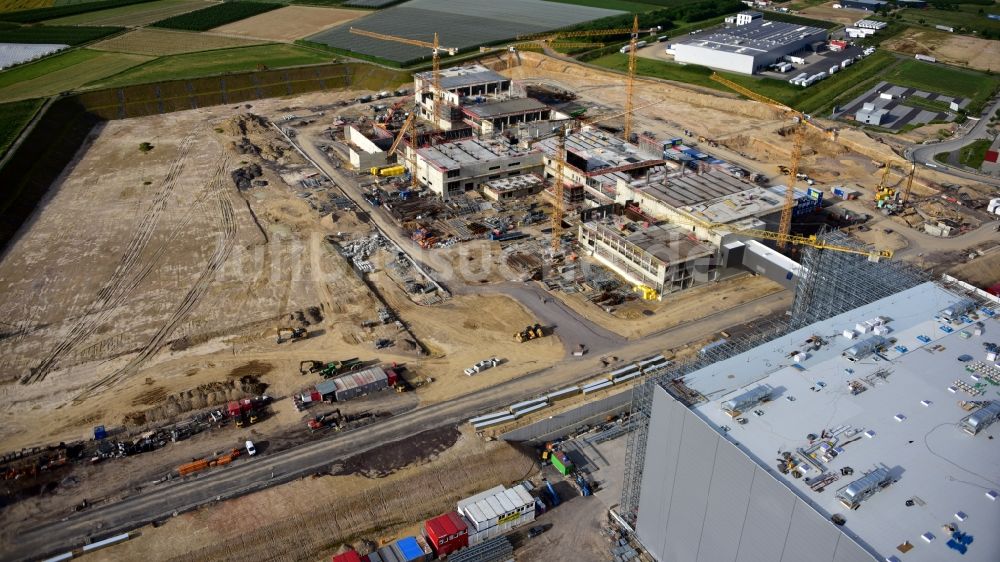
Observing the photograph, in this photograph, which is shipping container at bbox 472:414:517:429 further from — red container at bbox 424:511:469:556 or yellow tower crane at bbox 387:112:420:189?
yellow tower crane at bbox 387:112:420:189

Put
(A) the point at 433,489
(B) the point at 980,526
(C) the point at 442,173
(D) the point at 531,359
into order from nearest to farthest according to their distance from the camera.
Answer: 1. (B) the point at 980,526
2. (A) the point at 433,489
3. (D) the point at 531,359
4. (C) the point at 442,173

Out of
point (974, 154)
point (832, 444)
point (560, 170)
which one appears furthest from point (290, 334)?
point (974, 154)

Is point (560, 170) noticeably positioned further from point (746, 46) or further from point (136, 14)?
point (136, 14)

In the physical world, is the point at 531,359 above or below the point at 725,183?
below

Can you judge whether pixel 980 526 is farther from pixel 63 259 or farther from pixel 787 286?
pixel 63 259

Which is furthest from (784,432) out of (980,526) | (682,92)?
(682,92)

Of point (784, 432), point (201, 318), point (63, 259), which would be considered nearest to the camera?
point (784, 432)

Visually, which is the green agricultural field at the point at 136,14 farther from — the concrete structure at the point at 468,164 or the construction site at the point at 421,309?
the concrete structure at the point at 468,164
